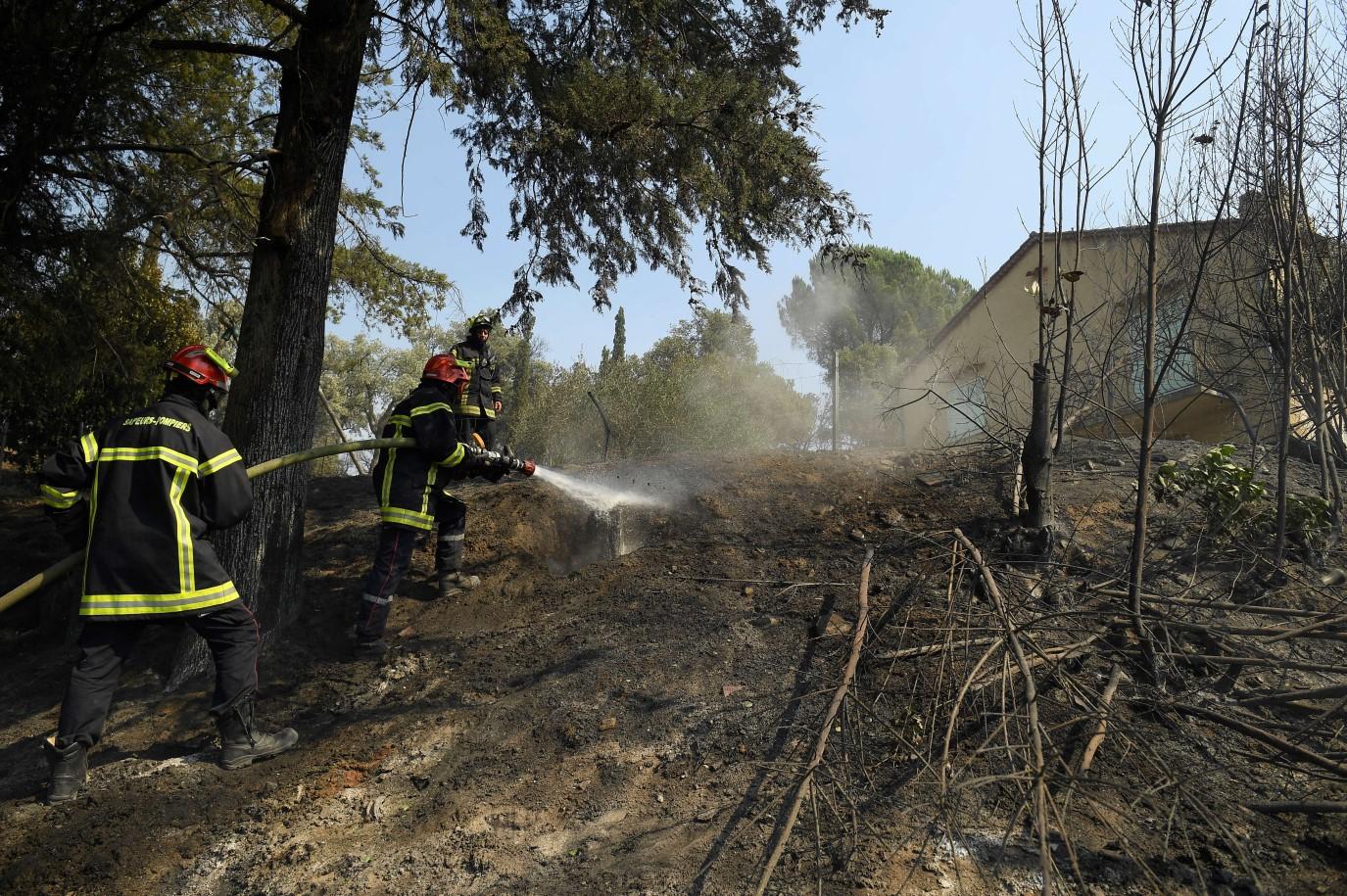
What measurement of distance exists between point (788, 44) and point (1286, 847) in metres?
6.61

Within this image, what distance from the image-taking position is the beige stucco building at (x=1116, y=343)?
5.05 m

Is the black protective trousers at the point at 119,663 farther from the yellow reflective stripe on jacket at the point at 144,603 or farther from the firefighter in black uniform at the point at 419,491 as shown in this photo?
the firefighter in black uniform at the point at 419,491

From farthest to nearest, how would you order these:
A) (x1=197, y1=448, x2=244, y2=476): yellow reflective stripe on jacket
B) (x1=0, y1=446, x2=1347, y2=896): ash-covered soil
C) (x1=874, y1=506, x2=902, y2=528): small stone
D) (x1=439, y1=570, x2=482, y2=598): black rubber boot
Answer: (x1=874, y1=506, x2=902, y2=528): small stone, (x1=439, y1=570, x2=482, y2=598): black rubber boot, (x1=197, y1=448, x2=244, y2=476): yellow reflective stripe on jacket, (x1=0, y1=446, x2=1347, y2=896): ash-covered soil

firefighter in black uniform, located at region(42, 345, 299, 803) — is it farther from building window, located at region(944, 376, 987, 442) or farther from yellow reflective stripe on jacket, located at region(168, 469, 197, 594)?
building window, located at region(944, 376, 987, 442)

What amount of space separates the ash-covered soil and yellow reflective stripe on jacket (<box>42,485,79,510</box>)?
122 cm

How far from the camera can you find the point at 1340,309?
18.2 ft

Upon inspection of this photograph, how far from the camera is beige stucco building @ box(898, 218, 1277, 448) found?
5.05 m

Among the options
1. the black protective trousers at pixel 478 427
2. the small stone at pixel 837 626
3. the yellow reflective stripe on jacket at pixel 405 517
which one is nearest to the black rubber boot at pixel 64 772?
the yellow reflective stripe on jacket at pixel 405 517

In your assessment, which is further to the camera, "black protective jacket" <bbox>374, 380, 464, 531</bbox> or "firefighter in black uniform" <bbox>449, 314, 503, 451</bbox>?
"firefighter in black uniform" <bbox>449, 314, 503, 451</bbox>

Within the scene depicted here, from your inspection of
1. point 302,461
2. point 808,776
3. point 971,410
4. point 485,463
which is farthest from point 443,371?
point 971,410

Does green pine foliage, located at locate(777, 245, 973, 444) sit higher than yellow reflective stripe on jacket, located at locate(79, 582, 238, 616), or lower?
higher

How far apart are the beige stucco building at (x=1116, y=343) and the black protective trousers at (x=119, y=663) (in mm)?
3690

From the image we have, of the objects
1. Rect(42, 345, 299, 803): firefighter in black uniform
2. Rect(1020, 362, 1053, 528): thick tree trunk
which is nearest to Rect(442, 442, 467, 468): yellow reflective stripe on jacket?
Rect(42, 345, 299, 803): firefighter in black uniform

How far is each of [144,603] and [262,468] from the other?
0.90 meters
